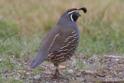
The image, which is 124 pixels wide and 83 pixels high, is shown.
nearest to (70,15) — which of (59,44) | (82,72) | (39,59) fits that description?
(59,44)

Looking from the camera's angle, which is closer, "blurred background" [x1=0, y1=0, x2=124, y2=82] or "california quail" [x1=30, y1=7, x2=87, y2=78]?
"california quail" [x1=30, y1=7, x2=87, y2=78]

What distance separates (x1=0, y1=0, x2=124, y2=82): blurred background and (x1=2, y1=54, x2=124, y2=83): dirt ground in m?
0.65

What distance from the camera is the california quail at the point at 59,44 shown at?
7848 millimetres

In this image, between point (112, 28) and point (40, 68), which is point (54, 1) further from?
point (40, 68)

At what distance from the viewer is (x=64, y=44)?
26.2 ft

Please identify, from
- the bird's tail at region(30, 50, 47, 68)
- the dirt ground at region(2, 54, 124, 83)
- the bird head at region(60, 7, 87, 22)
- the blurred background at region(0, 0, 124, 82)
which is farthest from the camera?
the blurred background at region(0, 0, 124, 82)

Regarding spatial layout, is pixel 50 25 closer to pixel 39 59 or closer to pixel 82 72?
pixel 82 72

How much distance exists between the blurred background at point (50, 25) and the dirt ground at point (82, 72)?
649mm

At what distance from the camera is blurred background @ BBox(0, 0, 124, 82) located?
9.96 metres

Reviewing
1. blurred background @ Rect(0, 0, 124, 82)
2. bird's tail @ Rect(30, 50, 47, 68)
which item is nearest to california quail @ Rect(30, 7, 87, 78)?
bird's tail @ Rect(30, 50, 47, 68)

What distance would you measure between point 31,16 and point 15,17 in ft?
1.09

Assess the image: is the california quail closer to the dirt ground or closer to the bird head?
the bird head

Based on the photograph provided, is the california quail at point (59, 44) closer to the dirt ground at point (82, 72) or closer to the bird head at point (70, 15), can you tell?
the bird head at point (70, 15)

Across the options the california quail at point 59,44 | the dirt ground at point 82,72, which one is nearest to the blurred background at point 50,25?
the dirt ground at point 82,72
